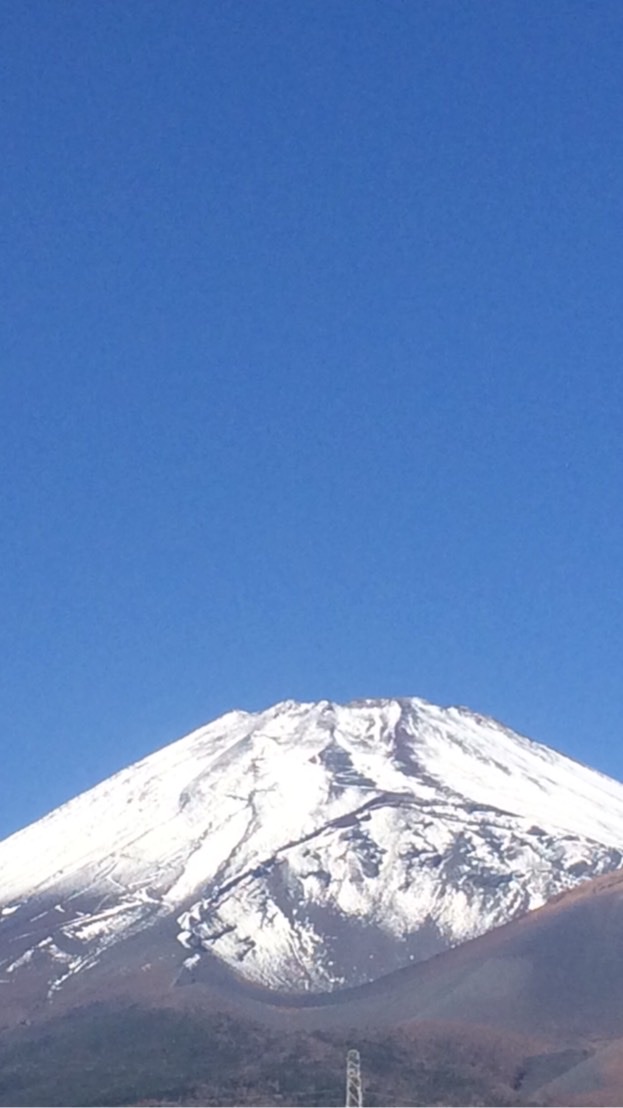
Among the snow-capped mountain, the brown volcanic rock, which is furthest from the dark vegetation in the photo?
the snow-capped mountain

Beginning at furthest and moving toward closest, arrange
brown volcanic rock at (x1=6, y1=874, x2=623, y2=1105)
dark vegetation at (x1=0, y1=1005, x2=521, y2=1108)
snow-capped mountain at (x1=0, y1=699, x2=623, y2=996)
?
snow-capped mountain at (x1=0, y1=699, x2=623, y2=996) < brown volcanic rock at (x1=6, y1=874, x2=623, y2=1105) < dark vegetation at (x1=0, y1=1005, x2=521, y2=1108)

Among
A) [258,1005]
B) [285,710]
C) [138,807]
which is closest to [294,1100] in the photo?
[258,1005]

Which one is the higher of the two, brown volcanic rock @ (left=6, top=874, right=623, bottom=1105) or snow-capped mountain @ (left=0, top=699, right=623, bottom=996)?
snow-capped mountain @ (left=0, top=699, right=623, bottom=996)

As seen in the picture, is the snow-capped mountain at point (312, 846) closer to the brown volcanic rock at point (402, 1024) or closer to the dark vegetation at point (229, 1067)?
the brown volcanic rock at point (402, 1024)

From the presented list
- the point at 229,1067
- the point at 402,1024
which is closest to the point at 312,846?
the point at 402,1024

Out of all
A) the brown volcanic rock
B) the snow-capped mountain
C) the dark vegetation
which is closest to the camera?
the dark vegetation

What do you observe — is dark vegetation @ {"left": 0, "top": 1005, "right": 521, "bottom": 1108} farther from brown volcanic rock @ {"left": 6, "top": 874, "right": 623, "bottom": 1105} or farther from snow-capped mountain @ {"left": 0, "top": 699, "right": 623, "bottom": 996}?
snow-capped mountain @ {"left": 0, "top": 699, "right": 623, "bottom": 996}

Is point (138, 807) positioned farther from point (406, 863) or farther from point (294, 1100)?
point (294, 1100)
